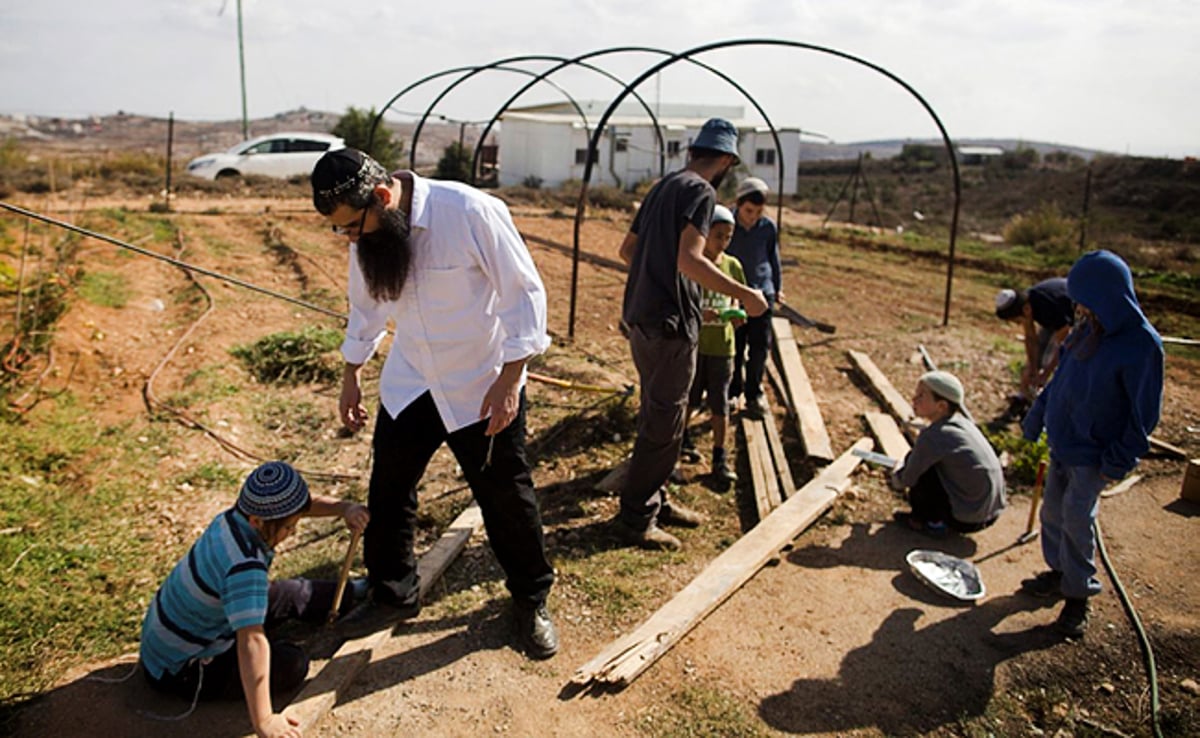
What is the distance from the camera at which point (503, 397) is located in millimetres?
2848

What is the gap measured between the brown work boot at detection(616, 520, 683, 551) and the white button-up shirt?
1.55 m

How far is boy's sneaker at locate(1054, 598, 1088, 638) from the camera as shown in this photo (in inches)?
143

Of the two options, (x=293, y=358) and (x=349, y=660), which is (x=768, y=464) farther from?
(x=293, y=358)

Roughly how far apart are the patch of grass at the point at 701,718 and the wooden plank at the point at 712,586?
19 centimetres

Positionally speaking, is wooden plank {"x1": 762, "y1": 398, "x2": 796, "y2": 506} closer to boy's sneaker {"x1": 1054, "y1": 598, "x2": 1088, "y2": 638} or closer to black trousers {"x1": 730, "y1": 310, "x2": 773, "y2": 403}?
black trousers {"x1": 730, "y1": 310, "x2": 773, "y2": 403}

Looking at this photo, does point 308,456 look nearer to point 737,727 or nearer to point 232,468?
point 232,468

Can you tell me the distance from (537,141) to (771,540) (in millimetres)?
32374

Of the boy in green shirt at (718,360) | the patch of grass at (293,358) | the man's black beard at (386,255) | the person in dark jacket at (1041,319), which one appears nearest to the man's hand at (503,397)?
the man's black beard at (386,255)

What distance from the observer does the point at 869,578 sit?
4.14m

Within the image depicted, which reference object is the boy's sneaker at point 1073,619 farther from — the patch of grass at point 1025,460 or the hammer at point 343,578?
the hammer at point 343,578

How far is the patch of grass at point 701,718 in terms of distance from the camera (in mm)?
2945

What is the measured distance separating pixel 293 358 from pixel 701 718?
4.95 metres

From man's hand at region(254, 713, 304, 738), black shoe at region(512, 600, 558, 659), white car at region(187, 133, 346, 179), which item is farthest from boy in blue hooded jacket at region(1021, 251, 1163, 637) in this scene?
white car at region(187, 133, 346, 179)

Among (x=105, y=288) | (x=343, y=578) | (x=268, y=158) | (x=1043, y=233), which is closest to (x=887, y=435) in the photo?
(x=343, y=578)
